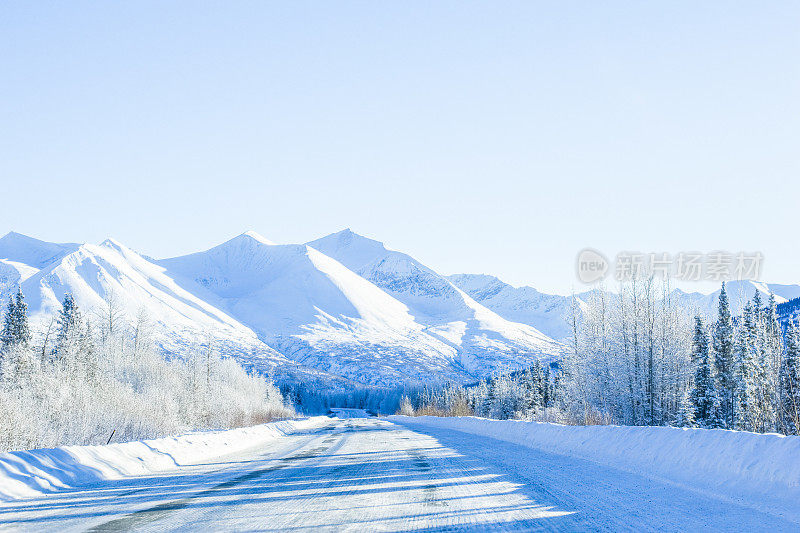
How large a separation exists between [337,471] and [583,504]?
5840mm

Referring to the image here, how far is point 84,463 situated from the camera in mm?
11727

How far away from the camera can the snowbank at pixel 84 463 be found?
9.61m

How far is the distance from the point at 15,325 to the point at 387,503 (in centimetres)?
5188

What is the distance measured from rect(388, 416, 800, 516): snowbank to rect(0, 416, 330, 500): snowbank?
10045 millimetres

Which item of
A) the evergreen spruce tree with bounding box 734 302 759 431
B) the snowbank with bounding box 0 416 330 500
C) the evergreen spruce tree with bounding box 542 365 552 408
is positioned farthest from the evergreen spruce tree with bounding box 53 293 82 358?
the evergreen spruce tree with bounding box 542 365 552 408

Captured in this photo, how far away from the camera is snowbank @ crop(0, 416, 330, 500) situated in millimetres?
9609

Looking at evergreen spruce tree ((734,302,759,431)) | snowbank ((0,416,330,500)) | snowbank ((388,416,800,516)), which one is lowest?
snowbank ((0,416,330,500))

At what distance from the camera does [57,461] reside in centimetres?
1121

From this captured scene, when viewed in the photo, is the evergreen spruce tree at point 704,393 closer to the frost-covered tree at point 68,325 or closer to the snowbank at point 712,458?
the snowbank at point 712,458

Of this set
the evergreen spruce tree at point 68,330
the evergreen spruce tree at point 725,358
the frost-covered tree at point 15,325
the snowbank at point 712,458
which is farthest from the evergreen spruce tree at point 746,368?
the frost-covered tree at point 15,325

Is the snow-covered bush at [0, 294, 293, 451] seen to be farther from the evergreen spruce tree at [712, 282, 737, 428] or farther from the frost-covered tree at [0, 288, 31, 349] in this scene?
the evergreen spruce tree at [712, 282, 737, 428]

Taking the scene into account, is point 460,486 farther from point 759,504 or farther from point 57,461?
point 57,461

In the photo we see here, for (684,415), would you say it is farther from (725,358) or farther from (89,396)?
(89,396)

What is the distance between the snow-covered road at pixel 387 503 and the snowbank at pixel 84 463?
21.4 inches
